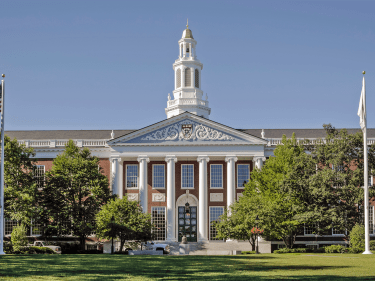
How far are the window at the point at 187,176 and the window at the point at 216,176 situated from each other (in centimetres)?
235

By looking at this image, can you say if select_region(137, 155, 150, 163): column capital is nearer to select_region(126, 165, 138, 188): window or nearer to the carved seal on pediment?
the carved seal on pediment

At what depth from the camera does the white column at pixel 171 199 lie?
5497 centimetres

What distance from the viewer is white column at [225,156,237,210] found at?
5528 cm

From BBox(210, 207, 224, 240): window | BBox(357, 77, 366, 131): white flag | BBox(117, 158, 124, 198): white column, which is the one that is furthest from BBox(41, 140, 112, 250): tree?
BBox(357, 77, 366, 131): white flag

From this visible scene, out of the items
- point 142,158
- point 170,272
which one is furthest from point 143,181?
point 170,272

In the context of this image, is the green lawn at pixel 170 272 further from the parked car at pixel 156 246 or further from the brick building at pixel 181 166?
the brick building at pixel 181 166

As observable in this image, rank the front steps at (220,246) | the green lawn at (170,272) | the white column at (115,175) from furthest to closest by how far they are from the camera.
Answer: the white column at (115,175) < the front steps at (220,246) < the green lawn at (170,272)

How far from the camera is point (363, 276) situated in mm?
19578

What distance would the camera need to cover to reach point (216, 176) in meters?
58.8

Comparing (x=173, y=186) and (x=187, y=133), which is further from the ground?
(x=187, y=133)

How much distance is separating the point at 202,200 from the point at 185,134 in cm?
763

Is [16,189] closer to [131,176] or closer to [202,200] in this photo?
[131,176]

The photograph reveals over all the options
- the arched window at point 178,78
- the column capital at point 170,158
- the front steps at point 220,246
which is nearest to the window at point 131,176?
the column capital at point 170,158

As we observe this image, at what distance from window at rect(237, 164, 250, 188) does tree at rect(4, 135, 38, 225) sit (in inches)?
900
